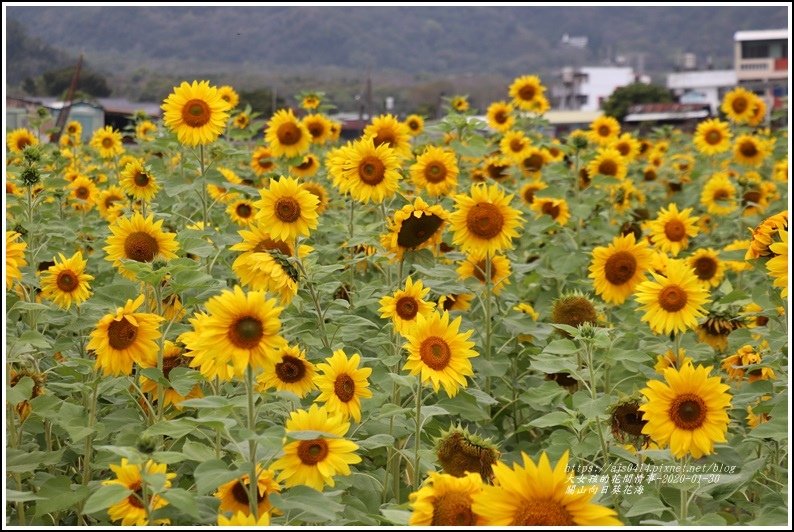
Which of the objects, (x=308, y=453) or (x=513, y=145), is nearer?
(x=308, y=453)

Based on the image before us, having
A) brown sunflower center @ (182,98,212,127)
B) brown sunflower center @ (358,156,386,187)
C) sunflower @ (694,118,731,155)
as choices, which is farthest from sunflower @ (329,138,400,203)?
sunflower @ (694,118,731,155)

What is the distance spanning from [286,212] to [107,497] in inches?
50.2

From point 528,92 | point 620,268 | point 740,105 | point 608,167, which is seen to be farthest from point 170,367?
point 740,105

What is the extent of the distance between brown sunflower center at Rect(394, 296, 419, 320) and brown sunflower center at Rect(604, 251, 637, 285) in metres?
1.24

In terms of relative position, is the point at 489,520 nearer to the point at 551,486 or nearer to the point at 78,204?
the point at 551,486

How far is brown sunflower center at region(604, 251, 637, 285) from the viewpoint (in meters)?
3.83

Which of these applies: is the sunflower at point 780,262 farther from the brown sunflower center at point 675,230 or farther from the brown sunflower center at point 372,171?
the brown sunflower center at point 675,230

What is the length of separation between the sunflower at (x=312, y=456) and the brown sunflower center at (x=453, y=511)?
431mm

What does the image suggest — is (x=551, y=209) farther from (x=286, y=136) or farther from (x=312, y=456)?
(x=312, y=456)

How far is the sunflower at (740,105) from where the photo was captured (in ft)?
28.6

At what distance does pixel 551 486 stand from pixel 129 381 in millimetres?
1546

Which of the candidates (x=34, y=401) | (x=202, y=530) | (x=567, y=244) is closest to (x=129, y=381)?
(x=34, y=401)

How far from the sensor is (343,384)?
2.54 meters

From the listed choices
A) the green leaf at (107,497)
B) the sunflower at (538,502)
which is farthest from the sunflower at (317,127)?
the sunflower at (538,502)
